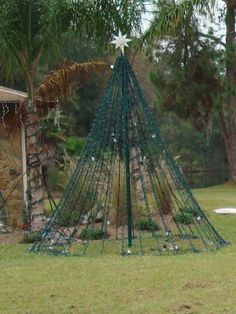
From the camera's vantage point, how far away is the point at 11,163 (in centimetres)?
1452

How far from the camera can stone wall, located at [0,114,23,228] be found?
14391mm

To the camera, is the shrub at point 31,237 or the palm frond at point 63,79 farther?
the palm frond at point 63,79

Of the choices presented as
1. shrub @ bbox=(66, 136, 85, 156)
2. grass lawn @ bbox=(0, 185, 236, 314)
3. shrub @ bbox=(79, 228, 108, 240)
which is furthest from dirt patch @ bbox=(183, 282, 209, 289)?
shrub @ bbox=(66, 136, 85, 156)

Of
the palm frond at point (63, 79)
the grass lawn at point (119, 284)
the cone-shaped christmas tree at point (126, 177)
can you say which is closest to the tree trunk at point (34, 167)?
the cone-shaped christmas tree at point (126, 177)

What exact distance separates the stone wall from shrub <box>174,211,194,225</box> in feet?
11.5

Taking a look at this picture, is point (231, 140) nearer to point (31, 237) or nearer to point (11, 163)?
point (11, 163)

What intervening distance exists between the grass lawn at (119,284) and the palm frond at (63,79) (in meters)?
4.55

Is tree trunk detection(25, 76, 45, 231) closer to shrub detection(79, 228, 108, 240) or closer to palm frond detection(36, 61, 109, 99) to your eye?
palm frond detection(36, 61, 109, 99)

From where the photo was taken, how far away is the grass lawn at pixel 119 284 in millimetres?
6277

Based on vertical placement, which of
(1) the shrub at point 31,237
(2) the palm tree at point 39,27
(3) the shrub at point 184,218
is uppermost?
(2) the palm tree at point 39,27

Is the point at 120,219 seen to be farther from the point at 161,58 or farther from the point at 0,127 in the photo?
the point at 161,58

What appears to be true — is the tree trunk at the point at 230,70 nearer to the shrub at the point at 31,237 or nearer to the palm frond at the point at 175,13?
the palm frond at the point at 175,13

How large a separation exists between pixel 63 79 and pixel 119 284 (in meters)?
6.89

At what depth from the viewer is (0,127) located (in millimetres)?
14383
